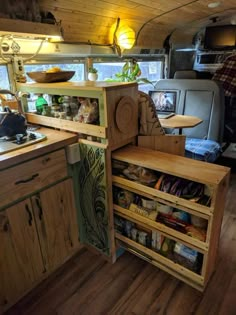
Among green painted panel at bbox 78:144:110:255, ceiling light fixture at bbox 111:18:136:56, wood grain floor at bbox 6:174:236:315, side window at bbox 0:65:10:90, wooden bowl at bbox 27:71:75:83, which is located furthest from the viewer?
ceiling light fixture at bbox 111:18:136:56

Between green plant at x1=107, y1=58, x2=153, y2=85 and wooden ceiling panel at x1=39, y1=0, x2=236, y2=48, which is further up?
wooden ceiling panel at x1=39, y1=0, x2=236, y2=48

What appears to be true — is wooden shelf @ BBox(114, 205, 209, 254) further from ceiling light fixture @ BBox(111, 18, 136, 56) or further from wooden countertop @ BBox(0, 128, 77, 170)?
ceiling light fixture @ BBox(111, 18, 136, 56)

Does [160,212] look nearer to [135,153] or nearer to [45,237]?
[135,153]

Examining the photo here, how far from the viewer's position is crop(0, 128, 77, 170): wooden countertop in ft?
4.01

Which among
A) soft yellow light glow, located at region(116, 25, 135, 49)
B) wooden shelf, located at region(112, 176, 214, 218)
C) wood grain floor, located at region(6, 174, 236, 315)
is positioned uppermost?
soft yellow light glow, located at region(116, 25, 135, 49)

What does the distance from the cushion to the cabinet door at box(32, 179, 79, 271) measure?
1.44 metres

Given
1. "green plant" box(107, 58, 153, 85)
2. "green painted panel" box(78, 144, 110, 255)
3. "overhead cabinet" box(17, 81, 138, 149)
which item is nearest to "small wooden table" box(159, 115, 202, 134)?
"green plant" box(107, 58, 153, 85)

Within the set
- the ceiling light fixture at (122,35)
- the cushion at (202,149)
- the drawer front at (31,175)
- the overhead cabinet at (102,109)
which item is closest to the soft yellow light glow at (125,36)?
the ceiling light fixture at (122,35)

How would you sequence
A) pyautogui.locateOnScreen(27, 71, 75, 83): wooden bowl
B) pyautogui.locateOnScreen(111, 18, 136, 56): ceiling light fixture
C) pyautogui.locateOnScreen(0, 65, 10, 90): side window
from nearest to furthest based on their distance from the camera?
1. pyautogui.locateOnScreen(27, 71, 75, 83): wooden bowl
2. pyautogui.locateOnScreen(0, 65, 10, 90): side window
3. pyautogui.locateOnScreen(111, 18, 136, 56): ceiling light fixture

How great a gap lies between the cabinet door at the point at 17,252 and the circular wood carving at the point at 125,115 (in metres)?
0.71

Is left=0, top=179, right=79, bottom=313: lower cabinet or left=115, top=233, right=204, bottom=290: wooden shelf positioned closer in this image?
left=0, top=179, right=79, bottom=313: lower cabinet

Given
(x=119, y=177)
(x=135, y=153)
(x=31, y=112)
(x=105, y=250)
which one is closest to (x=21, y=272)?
(x=105, y=250)

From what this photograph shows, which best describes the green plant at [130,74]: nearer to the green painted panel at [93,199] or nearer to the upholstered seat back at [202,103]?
the upholstered seat back at [202,103]

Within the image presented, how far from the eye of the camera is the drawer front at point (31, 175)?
4.09 ft
